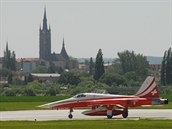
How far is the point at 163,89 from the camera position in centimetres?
15088

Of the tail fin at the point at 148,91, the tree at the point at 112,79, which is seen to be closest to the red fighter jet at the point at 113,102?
the tail fin at the point at 148,91

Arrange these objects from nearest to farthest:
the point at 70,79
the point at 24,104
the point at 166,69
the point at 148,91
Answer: the point at 148,91
the point at 24,104
the point at 166,69
the point at 70,79

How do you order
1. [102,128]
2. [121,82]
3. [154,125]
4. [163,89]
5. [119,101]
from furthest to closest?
1. [121,82]
2. [163,89]
3. [119,101]
4. [154,125]
5. [102,128]

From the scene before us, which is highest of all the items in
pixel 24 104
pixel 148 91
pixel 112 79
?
pixel 112 79

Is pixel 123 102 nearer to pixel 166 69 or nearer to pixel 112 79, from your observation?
pixel 166 69

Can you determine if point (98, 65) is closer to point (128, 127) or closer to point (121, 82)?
point (121, 82)

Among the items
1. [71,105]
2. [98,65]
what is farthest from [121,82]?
[71,105]

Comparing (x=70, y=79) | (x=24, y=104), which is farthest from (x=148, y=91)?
(x=70, y=79)

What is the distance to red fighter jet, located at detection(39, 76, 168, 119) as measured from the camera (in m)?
58.2

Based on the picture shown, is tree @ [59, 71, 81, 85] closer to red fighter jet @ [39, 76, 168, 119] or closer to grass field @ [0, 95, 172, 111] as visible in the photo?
grass field @ [0, 95, 172, 111]

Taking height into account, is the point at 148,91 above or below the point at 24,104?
above

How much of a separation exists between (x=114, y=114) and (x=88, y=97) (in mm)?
2577

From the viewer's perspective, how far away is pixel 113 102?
192ft

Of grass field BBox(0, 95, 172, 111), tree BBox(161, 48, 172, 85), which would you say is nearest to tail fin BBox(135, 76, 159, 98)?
grass field BBox(0, 95, 172, 111)
